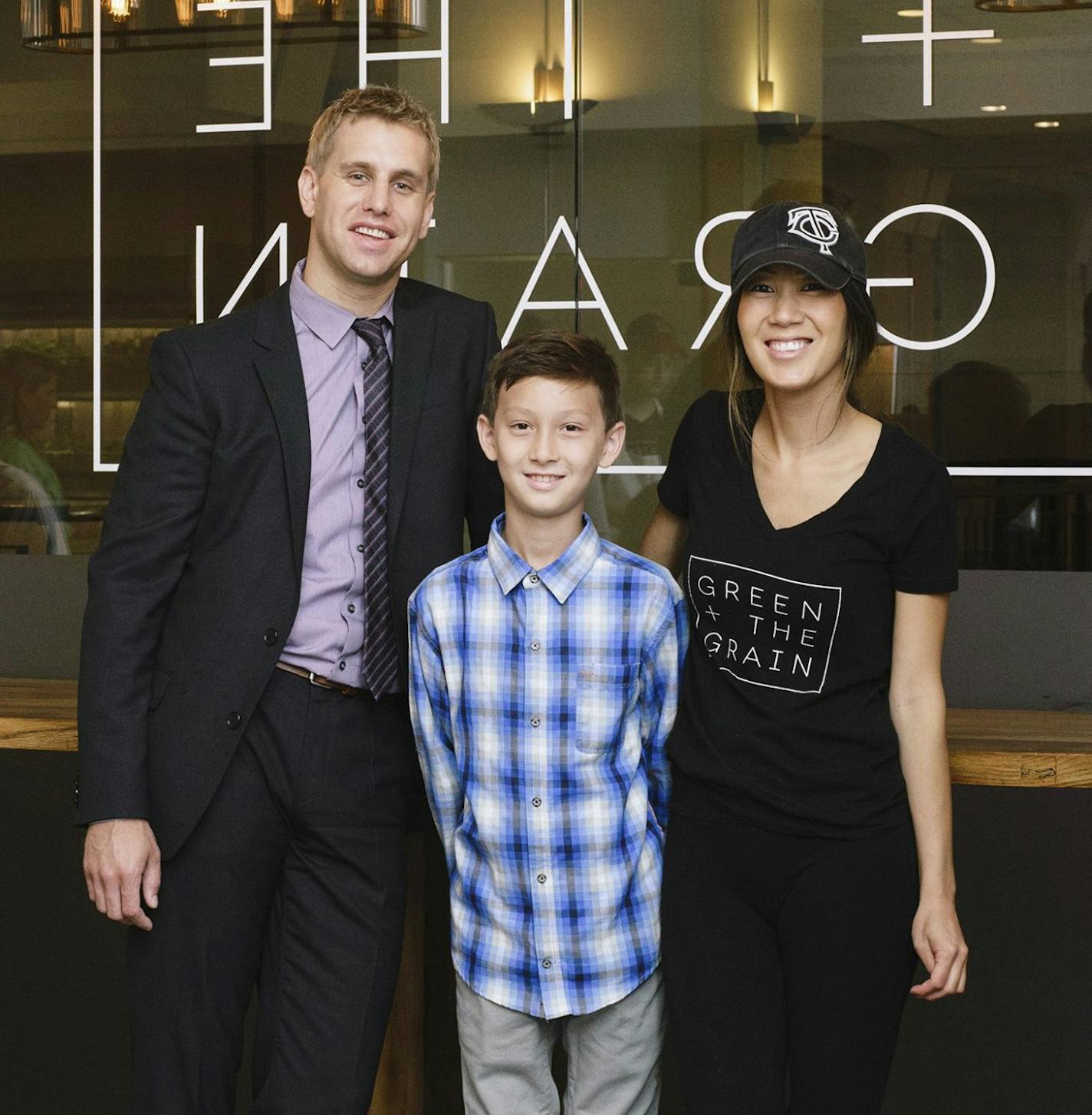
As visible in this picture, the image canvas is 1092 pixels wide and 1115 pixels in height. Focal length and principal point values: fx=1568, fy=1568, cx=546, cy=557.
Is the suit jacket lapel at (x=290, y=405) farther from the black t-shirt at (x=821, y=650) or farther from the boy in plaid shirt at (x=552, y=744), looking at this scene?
the black t-shirt at (x=821, y=650)

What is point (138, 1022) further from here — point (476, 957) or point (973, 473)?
point (973, 473)

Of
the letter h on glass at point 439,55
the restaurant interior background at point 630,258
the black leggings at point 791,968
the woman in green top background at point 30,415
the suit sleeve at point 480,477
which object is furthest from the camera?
the woman in green top background at point 30,415

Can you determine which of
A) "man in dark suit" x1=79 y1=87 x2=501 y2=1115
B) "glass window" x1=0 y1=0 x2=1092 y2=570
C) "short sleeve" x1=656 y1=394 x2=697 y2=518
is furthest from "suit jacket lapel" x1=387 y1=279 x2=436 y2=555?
"glass window" x1=0 y1=0 x2=1092 y2=570

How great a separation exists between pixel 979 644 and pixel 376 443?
5.60 feet

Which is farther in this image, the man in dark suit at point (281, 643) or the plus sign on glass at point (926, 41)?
the plus sign on glass at point (926, 41)

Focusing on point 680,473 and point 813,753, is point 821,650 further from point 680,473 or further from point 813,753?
point 680,473

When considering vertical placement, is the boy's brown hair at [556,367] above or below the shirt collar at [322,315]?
below

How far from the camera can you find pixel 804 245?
191 centimetres

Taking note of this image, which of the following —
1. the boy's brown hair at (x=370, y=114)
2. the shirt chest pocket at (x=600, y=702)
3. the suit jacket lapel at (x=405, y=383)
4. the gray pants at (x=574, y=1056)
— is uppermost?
the boy's brown hair at (x=370, y=114)

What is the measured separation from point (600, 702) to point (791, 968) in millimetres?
402

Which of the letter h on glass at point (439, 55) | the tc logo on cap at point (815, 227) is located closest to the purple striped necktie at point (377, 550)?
the tc logo on cap at point (815, 227)

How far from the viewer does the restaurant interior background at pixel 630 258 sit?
3297 mm

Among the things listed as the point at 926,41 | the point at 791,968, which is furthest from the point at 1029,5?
the point at 791,968

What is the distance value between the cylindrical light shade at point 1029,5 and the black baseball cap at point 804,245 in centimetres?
172
